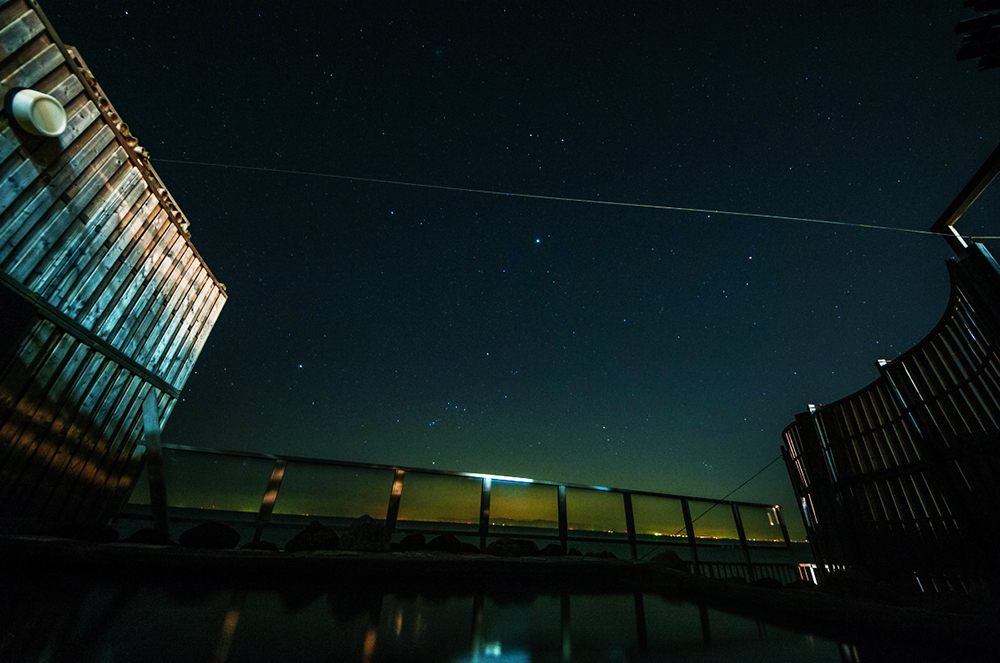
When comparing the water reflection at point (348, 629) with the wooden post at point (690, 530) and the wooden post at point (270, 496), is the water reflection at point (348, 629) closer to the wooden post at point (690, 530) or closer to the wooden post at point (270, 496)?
the wooden post at point (270, 496)

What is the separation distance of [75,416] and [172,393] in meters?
1.69

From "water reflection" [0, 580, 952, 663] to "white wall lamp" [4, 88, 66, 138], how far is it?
4.67 meters

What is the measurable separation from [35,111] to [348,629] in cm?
592

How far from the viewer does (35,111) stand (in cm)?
372

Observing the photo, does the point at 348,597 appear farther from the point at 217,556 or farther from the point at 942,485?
the point at 942,485

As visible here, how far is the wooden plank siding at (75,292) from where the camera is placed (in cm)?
380

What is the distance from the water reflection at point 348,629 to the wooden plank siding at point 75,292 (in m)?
3.50

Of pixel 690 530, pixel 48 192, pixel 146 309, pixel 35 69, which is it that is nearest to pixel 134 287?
pixel 146 309

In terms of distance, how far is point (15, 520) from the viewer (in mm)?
3334

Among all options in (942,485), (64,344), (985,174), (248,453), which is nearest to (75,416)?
(64,344)

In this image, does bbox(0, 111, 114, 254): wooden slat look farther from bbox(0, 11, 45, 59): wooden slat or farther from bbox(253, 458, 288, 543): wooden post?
bbox(253, 458, 288, 543): wooden post

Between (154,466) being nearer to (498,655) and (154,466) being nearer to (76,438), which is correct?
(76,438)

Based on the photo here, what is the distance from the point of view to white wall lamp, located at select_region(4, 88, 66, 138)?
11.9 ft

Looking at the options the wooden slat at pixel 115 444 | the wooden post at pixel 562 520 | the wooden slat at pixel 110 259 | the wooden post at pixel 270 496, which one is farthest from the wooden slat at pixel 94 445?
the wooden post at pixel 562 520
